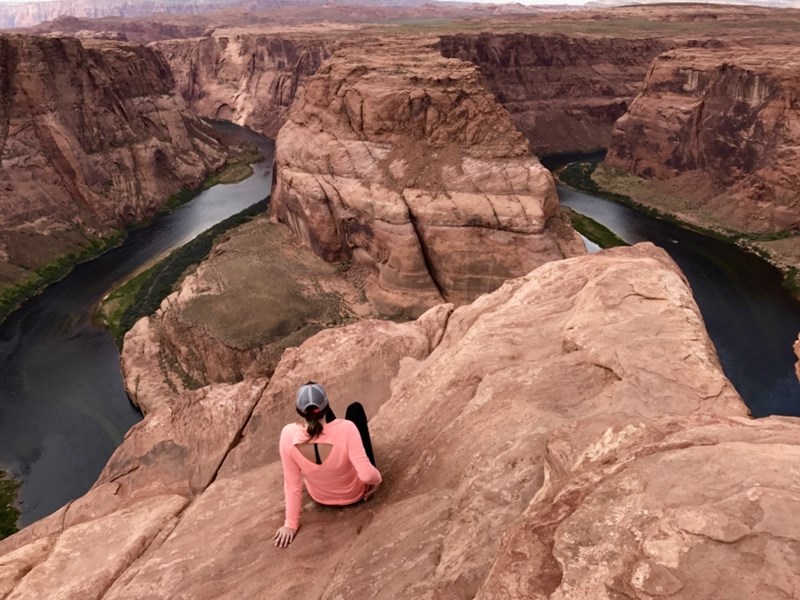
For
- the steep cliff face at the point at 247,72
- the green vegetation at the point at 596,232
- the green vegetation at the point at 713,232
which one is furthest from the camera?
the steep cliff face at the point at 247,72

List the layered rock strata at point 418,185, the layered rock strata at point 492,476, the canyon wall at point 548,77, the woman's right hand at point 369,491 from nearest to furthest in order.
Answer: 1. the layered rock strata at point 492,476
2. the woman's right hand at point 369,491
3. the layered rock strata at point 418,185
4. the canyon wall at point 548,77

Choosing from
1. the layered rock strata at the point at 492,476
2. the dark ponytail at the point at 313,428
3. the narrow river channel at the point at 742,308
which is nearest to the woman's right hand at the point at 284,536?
the layered rock strata at the point at 492,476

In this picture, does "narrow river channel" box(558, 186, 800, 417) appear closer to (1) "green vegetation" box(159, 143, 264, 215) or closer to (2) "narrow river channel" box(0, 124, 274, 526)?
(2) "narrow river channel" box(0, 124, 274, 526)

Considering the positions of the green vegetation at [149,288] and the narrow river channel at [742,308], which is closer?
the narrow river channel at [742,308]

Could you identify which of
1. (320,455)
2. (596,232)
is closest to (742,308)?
(596,232)

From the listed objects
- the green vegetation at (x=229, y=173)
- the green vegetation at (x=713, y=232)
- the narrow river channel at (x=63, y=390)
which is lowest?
the narrow river channel at (x=63, y=390)

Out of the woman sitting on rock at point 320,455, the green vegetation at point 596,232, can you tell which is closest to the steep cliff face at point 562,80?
the green vegetation at point 596,232

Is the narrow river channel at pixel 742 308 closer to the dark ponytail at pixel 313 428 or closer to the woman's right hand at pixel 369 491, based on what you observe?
the woman's right hand at pixel 369 491

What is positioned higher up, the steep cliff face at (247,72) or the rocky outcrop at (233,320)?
the steep cliff face at (247,72)
